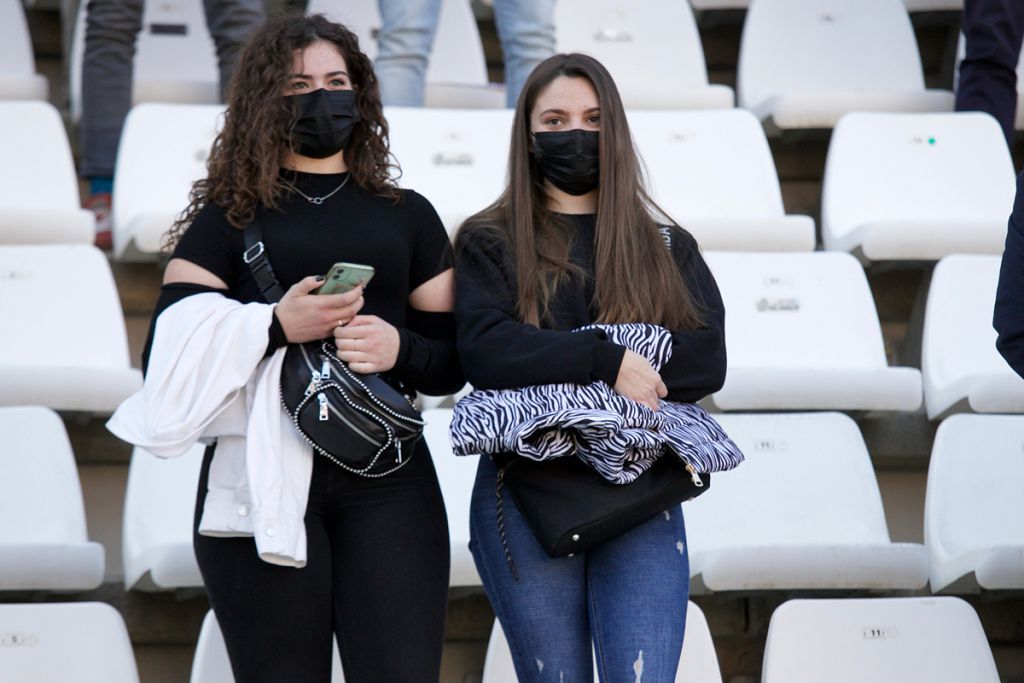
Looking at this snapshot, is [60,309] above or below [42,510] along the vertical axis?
above

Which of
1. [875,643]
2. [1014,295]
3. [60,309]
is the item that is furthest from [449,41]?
[1014,295]

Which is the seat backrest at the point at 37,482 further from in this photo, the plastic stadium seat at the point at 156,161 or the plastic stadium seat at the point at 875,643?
the plastic stadium seat at the point at 875,643

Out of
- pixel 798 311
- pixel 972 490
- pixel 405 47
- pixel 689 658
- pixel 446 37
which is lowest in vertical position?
pixel 689 658

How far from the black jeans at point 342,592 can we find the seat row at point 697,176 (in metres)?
1.39

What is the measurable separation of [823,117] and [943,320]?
1.08 m

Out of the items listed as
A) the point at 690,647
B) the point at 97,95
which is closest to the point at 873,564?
the point at 690,647

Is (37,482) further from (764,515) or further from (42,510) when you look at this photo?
(764,515)

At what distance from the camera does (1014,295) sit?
1965 millimetres

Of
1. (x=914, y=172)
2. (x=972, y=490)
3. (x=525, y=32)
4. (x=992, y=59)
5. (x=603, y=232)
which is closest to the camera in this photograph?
(x=603, y=232)

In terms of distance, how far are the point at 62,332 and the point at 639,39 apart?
222 centimetres

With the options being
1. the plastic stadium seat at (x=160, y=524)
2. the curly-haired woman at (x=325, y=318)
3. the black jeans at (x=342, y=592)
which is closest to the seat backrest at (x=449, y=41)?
the plastic stadium seat at (x=160, y=524)

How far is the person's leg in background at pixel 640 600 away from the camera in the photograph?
194 centimetres

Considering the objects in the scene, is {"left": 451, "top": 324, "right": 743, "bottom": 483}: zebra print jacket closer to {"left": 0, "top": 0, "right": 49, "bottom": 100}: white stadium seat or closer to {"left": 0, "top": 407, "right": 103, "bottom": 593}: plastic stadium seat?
{"left": 0, "top": 407, "right": 103, "bottom": 593}: plastic stadium seat

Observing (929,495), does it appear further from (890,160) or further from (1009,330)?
(890,160)
